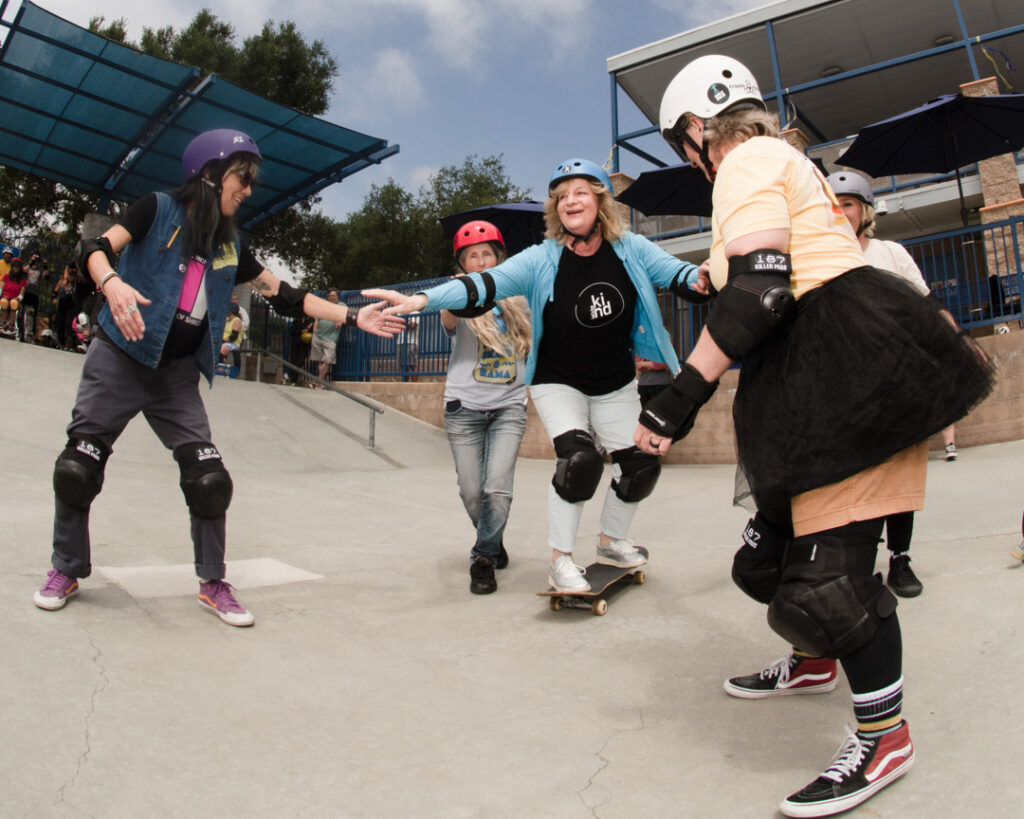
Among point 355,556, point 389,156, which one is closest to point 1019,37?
point 389,156

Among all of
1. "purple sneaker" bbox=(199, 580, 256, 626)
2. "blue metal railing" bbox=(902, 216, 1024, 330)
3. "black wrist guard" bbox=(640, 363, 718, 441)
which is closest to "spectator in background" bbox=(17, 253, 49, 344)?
"purple sneaker" bbox=(199, 580, 256, 626)

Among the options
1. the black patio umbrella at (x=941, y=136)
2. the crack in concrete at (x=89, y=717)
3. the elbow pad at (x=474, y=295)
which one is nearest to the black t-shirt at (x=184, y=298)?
the elbow pad at (x=474, y=295)

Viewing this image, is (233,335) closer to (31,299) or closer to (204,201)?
(31,299)

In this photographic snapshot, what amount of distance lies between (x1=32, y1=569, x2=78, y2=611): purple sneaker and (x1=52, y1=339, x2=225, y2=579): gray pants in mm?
31

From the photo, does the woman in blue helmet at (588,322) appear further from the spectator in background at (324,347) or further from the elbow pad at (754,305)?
the spectator in background at (324,347)

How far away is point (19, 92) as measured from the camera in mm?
12867

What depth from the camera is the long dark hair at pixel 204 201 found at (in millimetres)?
3238

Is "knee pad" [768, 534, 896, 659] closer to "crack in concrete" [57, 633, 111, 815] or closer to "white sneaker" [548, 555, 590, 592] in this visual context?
"white sneaker" [548, 555, 590, 592]

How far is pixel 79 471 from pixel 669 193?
355 inches

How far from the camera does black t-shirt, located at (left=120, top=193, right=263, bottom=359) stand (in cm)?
314

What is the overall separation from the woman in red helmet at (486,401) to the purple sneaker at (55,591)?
1.91 m

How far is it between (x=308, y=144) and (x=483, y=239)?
11.5 metres

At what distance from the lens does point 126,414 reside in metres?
3.18

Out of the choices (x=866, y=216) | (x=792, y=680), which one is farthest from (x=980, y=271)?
(x=792, y=680)
